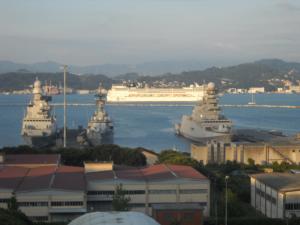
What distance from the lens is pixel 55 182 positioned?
35.6 feet

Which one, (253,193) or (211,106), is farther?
(211,106)

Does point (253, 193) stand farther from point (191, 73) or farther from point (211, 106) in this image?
point (191, 73)

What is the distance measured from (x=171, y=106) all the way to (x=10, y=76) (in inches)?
1652

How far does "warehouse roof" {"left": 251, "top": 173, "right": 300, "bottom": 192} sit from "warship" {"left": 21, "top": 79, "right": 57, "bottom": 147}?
591 inches

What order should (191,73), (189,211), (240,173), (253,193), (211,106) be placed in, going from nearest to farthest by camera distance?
(189,211)
(253,193)
(240,173)
(211,106)
(191,73)

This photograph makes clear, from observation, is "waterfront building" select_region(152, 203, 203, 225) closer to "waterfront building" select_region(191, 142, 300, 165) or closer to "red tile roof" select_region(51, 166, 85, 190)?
"red tile roof" select_region(51, 166, 85, 190)

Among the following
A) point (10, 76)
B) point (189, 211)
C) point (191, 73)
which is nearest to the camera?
point (189, 211)

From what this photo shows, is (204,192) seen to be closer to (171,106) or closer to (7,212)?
(7,212)

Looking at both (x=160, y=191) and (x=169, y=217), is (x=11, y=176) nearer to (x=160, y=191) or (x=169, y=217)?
(x=160, y=191)

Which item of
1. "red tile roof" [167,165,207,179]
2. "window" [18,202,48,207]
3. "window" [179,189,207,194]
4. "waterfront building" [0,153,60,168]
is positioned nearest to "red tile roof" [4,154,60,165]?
"waterfront building" [0,153,60,168]

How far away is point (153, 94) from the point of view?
63.0 metres

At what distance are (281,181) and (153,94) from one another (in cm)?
5224

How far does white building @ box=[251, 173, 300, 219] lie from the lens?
33.3 feet

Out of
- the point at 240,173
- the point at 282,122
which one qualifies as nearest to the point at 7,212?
the point at 240,173
